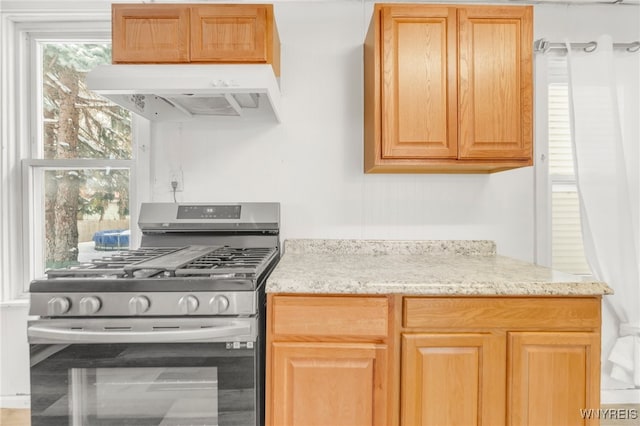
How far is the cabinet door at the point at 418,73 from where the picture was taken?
162cm

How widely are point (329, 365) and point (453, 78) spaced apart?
4.26ft

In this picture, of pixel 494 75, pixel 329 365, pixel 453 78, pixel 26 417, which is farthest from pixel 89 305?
pixel 494 75

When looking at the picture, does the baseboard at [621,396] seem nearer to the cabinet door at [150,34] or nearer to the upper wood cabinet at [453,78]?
the upper wood cabinet at [453,78]

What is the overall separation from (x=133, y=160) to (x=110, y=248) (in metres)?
0.52

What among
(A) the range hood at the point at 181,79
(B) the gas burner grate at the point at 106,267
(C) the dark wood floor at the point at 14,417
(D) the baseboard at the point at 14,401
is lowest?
(C) the dark wood floor at the point at 14,417

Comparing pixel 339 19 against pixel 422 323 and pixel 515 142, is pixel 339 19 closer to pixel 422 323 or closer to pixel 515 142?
pixel 515 142

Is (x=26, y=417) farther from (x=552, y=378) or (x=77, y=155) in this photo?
(x=552, y=378)

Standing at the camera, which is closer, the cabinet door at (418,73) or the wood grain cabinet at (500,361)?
the wood grain cabinet at (500,361)

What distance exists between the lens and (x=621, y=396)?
2.01 m

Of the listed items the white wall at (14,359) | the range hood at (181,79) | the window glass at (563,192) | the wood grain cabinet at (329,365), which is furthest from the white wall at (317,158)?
the wood grain cabinet at (329,365)

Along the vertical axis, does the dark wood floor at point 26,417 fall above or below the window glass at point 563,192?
below

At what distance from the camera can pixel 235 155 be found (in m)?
2.02

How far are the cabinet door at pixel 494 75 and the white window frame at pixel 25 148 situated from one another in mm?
1640

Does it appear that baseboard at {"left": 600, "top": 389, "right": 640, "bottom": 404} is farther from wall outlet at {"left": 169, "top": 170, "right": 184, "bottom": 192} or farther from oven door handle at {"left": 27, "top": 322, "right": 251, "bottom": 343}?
wall outlet at {"left": 169, "top": 170, "right": 184, "bottom": 192}
